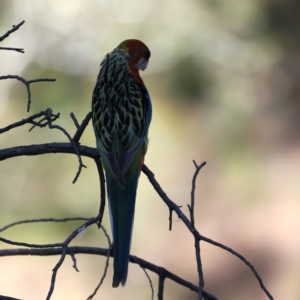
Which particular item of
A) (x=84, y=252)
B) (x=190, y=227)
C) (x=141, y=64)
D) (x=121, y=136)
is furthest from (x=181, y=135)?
(x=190, y=227)

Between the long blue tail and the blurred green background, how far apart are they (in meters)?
2.57

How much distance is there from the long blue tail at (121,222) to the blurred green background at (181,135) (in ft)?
8.43

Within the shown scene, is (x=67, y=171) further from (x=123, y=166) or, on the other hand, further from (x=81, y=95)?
(x=123, y=166)

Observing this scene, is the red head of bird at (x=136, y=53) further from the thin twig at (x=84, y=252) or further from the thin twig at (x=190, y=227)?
the thin twig at (x=84, y=252)

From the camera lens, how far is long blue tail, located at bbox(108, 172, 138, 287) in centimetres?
155

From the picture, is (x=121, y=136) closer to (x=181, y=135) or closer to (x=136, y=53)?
(x=136, y=53)

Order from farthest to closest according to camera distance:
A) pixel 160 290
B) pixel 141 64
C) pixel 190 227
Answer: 1. pixel 141 64
2. pixel 160 290
3. pixel 190 227

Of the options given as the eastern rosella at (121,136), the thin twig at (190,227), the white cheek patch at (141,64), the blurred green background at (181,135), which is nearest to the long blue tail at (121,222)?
the eastern rosella at (121,136)

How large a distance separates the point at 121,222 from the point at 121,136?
0.36 m

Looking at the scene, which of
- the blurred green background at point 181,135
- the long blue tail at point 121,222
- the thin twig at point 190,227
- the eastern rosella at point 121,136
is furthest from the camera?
the blurred green background at point 181,135

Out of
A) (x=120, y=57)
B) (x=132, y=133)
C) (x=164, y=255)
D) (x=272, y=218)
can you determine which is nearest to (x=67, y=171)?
(x=164, y=255)

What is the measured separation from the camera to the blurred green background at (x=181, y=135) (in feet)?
14.7

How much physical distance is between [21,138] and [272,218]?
2401 millimetres

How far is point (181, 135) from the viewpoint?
5066 mm
